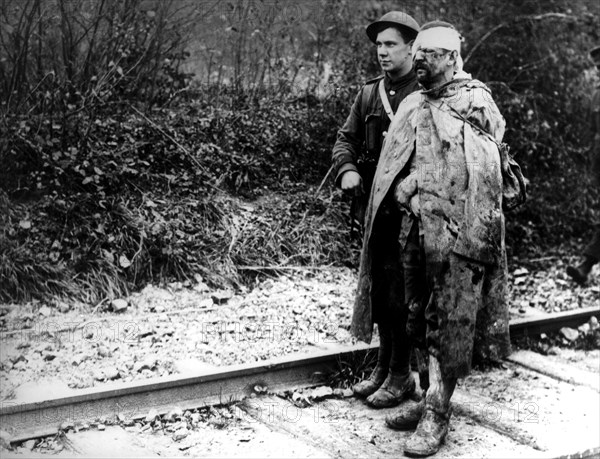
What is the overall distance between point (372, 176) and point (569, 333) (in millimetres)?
3016

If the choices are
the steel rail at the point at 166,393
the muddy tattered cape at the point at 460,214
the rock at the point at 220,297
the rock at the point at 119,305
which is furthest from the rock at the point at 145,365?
the muddy tattered cape at the point at 460,214

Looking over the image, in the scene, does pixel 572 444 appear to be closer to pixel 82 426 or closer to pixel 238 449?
pixel 238 449

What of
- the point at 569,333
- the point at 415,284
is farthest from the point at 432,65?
the point at 569,333

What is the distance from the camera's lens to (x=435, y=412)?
5.20m

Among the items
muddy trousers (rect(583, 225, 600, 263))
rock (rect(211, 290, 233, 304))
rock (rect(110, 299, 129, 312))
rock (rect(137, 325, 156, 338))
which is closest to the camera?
rock (rect(137, 325, 156, 338))

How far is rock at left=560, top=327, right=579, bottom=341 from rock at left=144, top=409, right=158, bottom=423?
4.18 metres

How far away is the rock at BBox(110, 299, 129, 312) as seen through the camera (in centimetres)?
732

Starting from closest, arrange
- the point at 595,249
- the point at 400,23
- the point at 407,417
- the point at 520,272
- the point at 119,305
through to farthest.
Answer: the point at 407,417, the point at 400,23, the point at 119,305, the point at 595,249, the point at 520,272

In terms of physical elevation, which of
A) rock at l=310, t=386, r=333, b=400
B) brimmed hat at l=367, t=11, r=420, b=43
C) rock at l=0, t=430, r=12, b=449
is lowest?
rock at l=310, t=386, r=333, b=400

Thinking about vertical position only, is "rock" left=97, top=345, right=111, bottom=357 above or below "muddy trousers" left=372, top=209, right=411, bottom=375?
below

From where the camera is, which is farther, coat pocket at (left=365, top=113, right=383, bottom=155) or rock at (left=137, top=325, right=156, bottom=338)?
rock at (left=137, top=325, right=156, bottom=338)

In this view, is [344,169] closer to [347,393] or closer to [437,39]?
[437,39]

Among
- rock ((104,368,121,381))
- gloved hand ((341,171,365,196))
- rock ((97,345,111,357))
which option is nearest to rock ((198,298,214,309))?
rock ((97,345,111,357))

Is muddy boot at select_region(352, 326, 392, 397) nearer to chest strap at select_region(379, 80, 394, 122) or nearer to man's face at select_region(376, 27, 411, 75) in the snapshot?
chest strap at select_region(379, 80, 394, 122)
